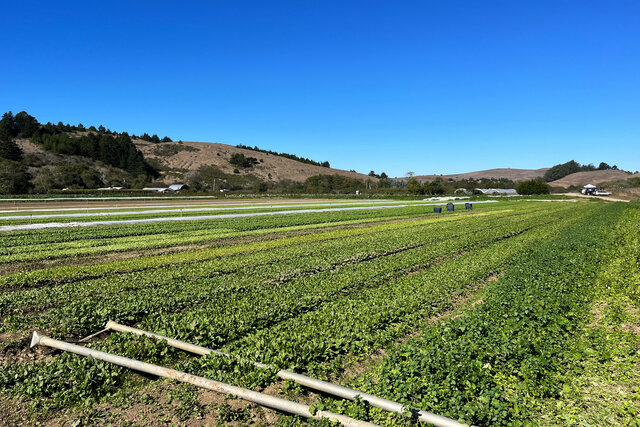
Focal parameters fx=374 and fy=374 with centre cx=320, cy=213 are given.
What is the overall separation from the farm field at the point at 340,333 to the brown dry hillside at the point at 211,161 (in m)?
142

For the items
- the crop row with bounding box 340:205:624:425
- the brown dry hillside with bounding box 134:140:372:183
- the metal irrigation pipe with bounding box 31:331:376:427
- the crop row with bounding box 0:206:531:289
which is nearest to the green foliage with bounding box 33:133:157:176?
the brown dry hillside with bounding box 134:140:372:183

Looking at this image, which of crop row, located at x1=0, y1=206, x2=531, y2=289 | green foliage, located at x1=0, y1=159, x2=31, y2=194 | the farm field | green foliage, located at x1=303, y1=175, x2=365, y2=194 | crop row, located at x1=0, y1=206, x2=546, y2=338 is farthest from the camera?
green foliage, located at x1=303, y1=175, x2=365, y2=194

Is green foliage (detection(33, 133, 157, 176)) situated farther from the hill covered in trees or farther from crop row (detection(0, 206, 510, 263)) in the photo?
crop row (detection(0, 206, 510, 263))

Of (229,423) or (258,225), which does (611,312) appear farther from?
(258,225)

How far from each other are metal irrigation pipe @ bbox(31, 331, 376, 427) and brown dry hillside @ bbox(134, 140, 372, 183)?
146 meters

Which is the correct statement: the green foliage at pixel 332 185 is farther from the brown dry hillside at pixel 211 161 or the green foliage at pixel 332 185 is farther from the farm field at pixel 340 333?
the farm field at pixel 340 333

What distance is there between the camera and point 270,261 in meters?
13.9

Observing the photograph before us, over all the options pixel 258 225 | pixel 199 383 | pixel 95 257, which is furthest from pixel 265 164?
pixel 199 383

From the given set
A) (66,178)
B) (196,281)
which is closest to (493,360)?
(196,281)

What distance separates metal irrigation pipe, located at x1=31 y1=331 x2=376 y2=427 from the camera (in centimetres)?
458

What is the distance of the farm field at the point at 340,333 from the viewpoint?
484cm

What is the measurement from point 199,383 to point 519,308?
254 inches

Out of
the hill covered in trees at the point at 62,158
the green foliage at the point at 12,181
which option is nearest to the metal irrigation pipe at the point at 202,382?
the green foliage at the point at 12,181

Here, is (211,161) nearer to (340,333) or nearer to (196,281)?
(196,281)
